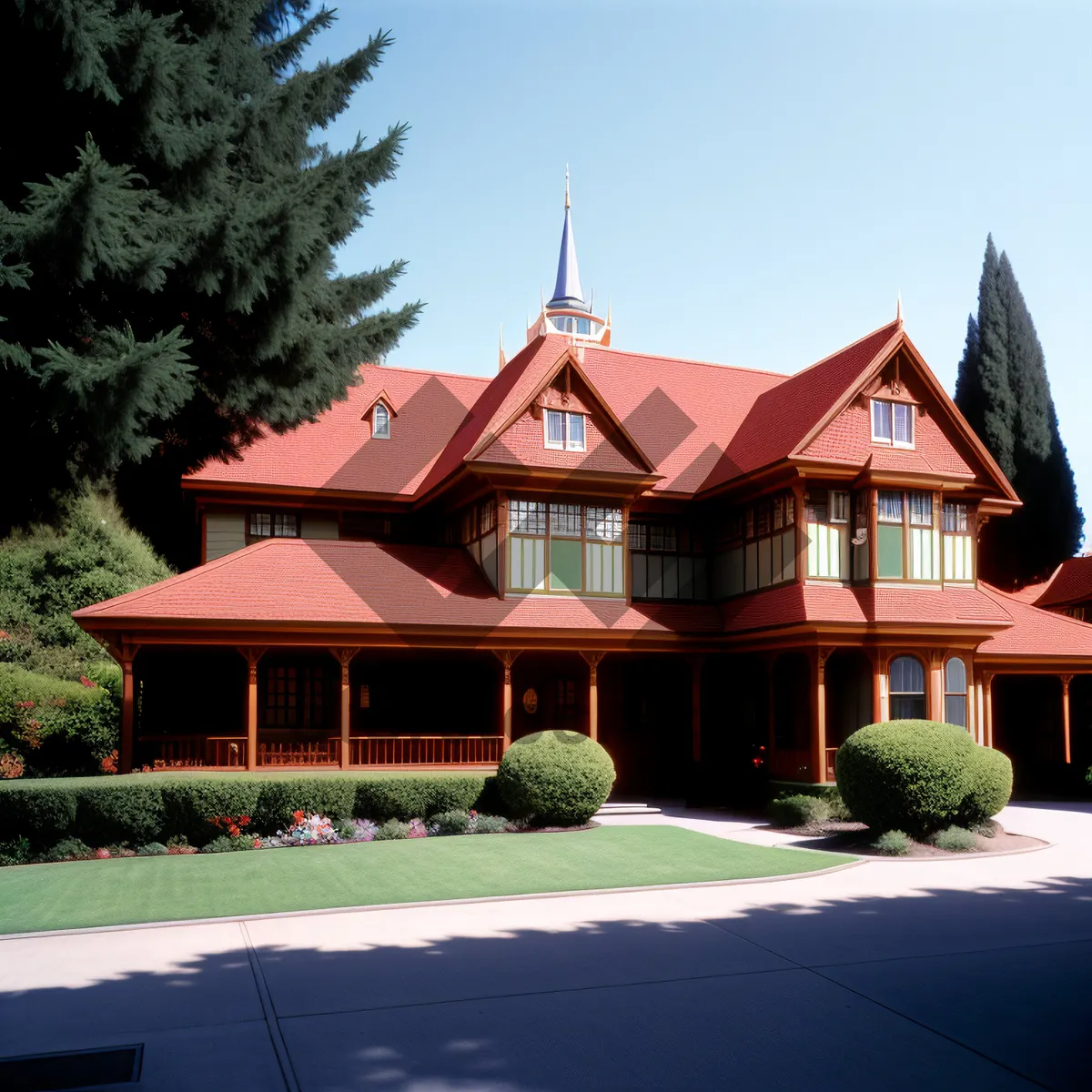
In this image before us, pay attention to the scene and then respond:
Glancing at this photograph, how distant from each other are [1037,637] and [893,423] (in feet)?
24.1

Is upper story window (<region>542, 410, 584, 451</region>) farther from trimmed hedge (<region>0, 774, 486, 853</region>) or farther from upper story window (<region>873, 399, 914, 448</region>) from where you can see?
trimmed hedge (<region>0, 774, 486, 853</region>)

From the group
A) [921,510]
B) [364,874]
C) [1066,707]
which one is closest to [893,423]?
[921,510]

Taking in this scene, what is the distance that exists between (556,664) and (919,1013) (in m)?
19.3

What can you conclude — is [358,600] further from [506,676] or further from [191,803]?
[191,803]

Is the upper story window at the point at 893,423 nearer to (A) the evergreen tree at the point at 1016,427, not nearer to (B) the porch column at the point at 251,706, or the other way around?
(B) the porch column at the point at 251,706

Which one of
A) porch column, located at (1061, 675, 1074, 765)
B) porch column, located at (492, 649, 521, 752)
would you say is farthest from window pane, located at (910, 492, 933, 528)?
porch column, located at (492, 649, 521, 752)

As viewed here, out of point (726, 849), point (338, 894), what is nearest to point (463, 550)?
point (726, 849)

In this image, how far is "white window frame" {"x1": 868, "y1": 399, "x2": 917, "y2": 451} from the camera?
25516mm

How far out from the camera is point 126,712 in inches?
834

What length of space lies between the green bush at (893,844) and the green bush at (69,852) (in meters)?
12.7

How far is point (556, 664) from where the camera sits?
27.5 m

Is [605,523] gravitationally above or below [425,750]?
above

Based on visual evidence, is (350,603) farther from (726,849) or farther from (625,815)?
(726,849)

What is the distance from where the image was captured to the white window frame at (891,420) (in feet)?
83.7
